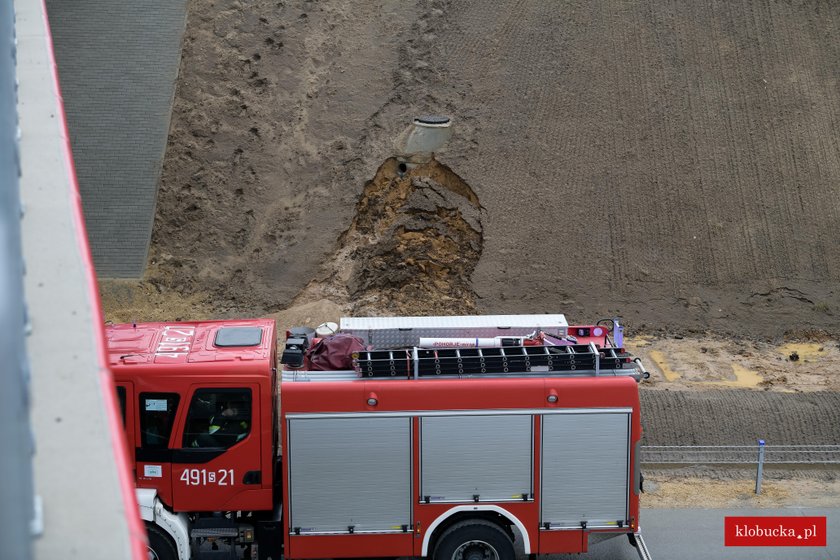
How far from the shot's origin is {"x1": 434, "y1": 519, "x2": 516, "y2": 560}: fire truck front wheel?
37.6 feet

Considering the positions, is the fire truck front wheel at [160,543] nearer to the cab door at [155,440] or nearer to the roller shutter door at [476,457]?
the cab door at [155,440]

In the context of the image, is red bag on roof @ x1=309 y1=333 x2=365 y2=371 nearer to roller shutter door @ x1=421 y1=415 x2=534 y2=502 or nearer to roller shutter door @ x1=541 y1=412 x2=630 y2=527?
roller shutter door @ x1=421 y1=415 x2=534 y2=502

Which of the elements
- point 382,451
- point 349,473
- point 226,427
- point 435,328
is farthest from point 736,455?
point 226,427

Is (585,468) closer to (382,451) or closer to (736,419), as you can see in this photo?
(382,451)

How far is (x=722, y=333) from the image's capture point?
21156 mm

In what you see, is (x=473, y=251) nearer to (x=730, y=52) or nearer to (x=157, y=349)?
(x=730, y=52)

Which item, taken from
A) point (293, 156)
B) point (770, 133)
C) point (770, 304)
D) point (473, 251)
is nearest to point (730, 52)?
point (770, 133)

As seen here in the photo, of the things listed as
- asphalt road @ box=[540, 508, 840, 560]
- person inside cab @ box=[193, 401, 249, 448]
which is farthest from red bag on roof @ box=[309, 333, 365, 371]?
asphalt road @ box=[540, 508, 840, 560]

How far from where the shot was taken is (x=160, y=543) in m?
11.2

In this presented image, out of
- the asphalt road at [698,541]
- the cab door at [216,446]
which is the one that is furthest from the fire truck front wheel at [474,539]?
the cab door at [216,446]

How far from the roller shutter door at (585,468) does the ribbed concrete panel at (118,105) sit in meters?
13.6

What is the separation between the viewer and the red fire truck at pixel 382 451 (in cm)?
1115

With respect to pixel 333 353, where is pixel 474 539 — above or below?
below

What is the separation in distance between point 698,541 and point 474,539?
3.82 m
